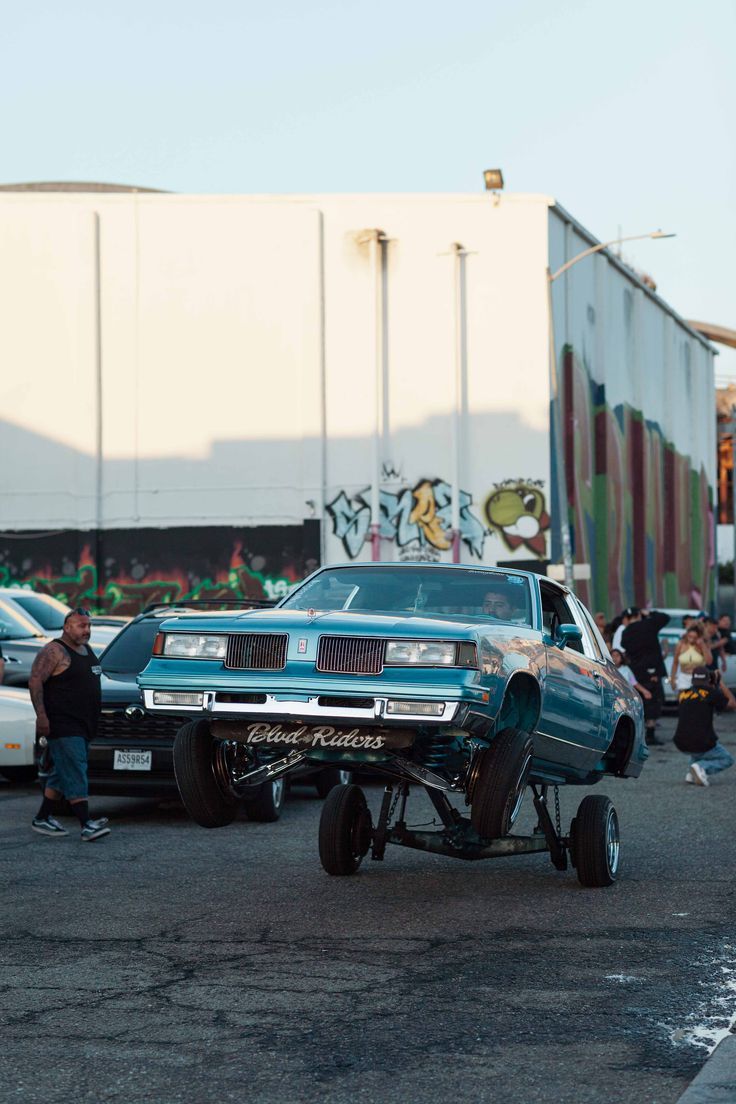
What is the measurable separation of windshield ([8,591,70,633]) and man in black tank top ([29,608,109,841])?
9143 millimetres

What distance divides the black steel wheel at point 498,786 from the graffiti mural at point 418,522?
97.3ft

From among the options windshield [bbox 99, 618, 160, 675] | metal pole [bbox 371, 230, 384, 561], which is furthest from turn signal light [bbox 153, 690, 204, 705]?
metal pole [bbox 371, 230, 384, 561]

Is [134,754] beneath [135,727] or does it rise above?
beneath

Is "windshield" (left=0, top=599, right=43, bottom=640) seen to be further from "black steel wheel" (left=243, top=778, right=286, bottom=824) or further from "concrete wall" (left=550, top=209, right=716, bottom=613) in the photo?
"concrete wall" (left=550, top=209, right=716, bottom=613)

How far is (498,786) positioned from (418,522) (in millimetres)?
29969

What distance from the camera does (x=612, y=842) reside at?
10.1 metres

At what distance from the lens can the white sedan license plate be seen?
42.3ft

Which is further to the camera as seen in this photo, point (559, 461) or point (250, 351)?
point (250, 351)

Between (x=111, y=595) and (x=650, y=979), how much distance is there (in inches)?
1292

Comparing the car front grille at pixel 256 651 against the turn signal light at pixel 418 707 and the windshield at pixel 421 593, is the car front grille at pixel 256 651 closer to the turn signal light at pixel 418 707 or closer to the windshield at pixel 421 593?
the turn signal light at pixel 418 707

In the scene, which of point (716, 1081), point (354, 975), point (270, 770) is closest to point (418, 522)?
point (270, 770)

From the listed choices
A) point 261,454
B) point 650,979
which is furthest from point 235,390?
point 650,979

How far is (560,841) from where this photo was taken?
10.1 metres

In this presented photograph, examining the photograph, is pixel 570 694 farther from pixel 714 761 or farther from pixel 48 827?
pixel 714 761
